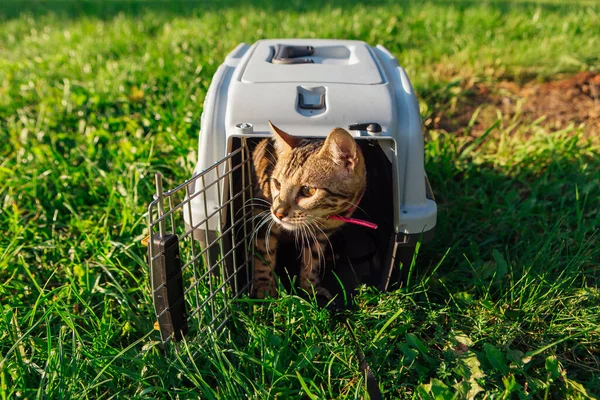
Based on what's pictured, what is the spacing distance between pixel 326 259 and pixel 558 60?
2.48m

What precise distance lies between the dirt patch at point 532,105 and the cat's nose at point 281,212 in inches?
61.0

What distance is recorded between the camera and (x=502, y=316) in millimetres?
1735

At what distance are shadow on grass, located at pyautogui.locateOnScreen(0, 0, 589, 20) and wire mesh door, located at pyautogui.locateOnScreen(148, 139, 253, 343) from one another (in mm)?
3536

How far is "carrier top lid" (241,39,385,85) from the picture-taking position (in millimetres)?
1927

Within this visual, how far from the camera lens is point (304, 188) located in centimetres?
184

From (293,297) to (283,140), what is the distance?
1.79ft

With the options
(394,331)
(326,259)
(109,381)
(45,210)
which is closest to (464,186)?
(326,259)

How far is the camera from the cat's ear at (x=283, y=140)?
1.69 m

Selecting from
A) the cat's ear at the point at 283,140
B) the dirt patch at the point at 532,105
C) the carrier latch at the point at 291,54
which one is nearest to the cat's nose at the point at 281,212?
the cat's ear at the point at 283,140

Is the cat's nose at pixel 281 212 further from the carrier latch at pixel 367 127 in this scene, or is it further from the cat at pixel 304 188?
the carrier latch at pixel 367 127

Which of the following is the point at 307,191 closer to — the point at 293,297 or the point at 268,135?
the point at 268,135

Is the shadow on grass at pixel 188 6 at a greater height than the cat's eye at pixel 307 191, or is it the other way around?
the shadow on grass at pixel 188 6

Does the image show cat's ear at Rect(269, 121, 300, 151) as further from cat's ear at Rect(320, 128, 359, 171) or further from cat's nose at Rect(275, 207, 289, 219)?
cat's nose at Rect(275, 207, 289, 219)

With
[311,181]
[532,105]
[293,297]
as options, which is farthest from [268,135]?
[532,105]
